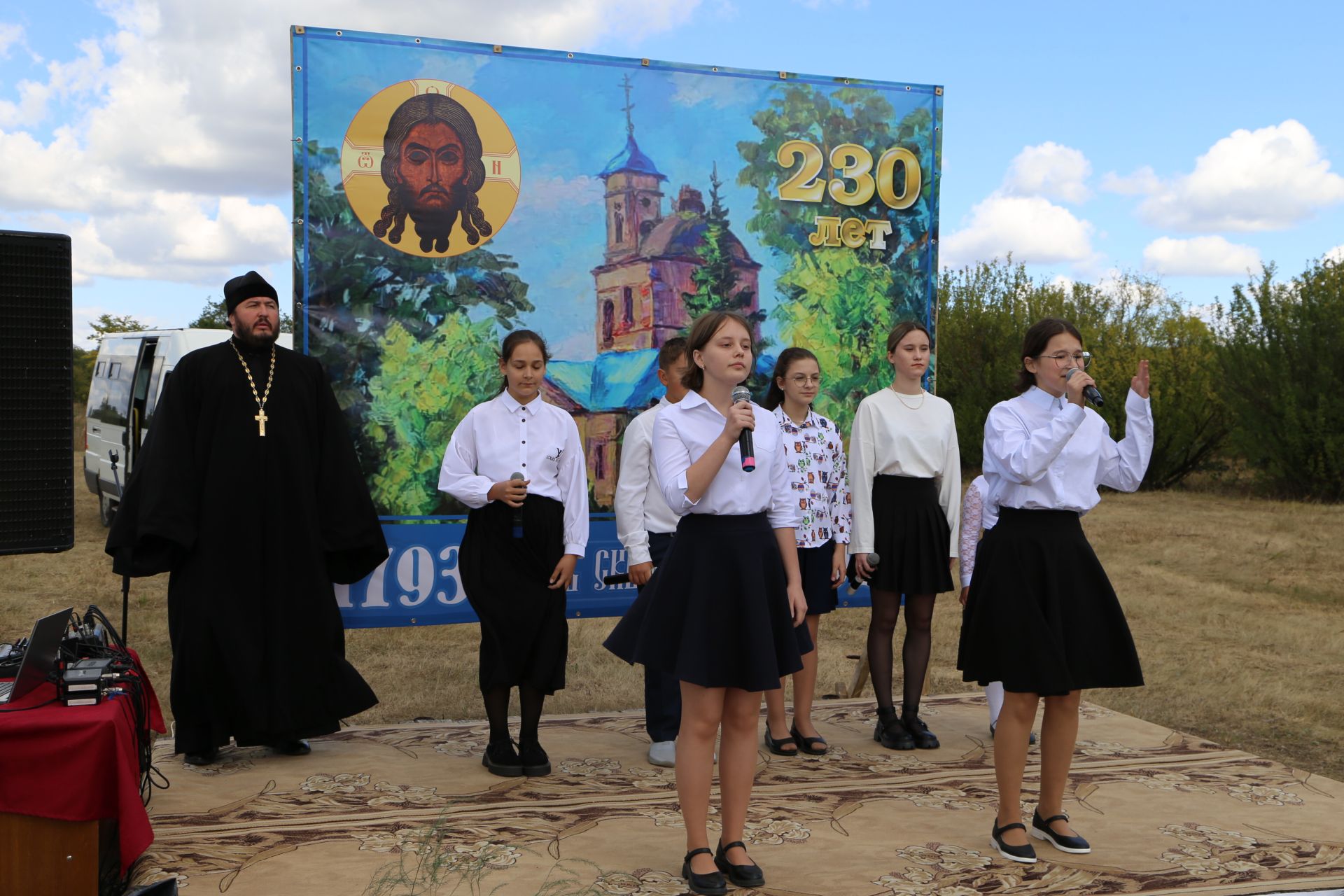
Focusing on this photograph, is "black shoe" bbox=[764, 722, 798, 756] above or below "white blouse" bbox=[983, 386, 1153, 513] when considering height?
below

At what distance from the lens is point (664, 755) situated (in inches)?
200

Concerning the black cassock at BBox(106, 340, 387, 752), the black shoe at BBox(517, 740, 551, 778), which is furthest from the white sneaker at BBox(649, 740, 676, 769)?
the black cassock at BBox(106, 340, 387, 752)

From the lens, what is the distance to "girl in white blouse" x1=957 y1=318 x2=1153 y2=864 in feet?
12.6

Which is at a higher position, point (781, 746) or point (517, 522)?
point (517, 522)

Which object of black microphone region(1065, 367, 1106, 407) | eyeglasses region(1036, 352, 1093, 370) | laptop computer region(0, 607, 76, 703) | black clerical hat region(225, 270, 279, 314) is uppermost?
black clerical hat region(225, 270, 279, 314)

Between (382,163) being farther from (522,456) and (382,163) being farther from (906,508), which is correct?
(906,508)

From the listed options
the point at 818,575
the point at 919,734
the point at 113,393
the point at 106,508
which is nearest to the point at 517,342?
the point at 818,575

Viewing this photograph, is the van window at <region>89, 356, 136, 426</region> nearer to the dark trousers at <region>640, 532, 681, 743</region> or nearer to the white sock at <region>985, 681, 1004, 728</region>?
the dark trousers at <region>640, 532, 681, 743</region>

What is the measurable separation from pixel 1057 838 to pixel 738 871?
3.77 feet

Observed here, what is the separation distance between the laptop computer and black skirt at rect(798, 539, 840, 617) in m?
2.85

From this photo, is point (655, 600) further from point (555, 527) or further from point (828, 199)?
point (828, 199)

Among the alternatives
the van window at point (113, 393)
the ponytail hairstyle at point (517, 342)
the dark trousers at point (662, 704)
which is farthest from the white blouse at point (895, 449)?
the van window at point (113, 393)

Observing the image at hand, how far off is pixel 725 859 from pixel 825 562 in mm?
1860

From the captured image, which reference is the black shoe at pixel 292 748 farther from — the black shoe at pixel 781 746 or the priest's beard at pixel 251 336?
the black shoe at pixel 781 746
